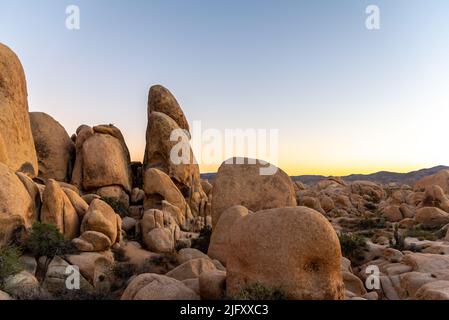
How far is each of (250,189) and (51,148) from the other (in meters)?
14.7

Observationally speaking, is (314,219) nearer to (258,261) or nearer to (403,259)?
(258,261)

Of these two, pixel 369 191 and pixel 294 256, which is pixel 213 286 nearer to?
pixel 294 256

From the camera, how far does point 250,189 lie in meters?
18.7

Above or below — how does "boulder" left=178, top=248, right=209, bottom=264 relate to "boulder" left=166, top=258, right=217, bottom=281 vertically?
below

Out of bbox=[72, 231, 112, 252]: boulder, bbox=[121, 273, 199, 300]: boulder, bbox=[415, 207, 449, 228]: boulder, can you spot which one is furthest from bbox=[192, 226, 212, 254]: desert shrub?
bbox=[415, 207, 449, 228]: boulder

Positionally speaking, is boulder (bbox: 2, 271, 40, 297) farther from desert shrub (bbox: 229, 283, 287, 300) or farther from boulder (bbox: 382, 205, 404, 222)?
boulder (bbox: 382, 205, 404, 222)

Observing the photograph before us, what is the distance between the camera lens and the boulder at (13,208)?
14172 millimetres

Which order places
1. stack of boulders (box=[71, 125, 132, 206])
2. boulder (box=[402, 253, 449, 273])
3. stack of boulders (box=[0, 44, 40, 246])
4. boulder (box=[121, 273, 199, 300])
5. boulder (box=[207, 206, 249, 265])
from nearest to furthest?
boulder (box=[121, 273, 199, 300]), boulder (box=[402, 253, 449, 273]), stack of boulders (box=[0, 44, 40, 246]), boulder (box=[207, 206, 249, 265]), stack of boulders (box=[71, 125, 132, 206])

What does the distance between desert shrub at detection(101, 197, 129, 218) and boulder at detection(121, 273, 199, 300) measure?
13917 millimetres

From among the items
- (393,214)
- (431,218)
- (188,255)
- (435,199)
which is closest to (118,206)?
(188,255)

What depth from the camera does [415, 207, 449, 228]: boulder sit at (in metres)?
26.6
